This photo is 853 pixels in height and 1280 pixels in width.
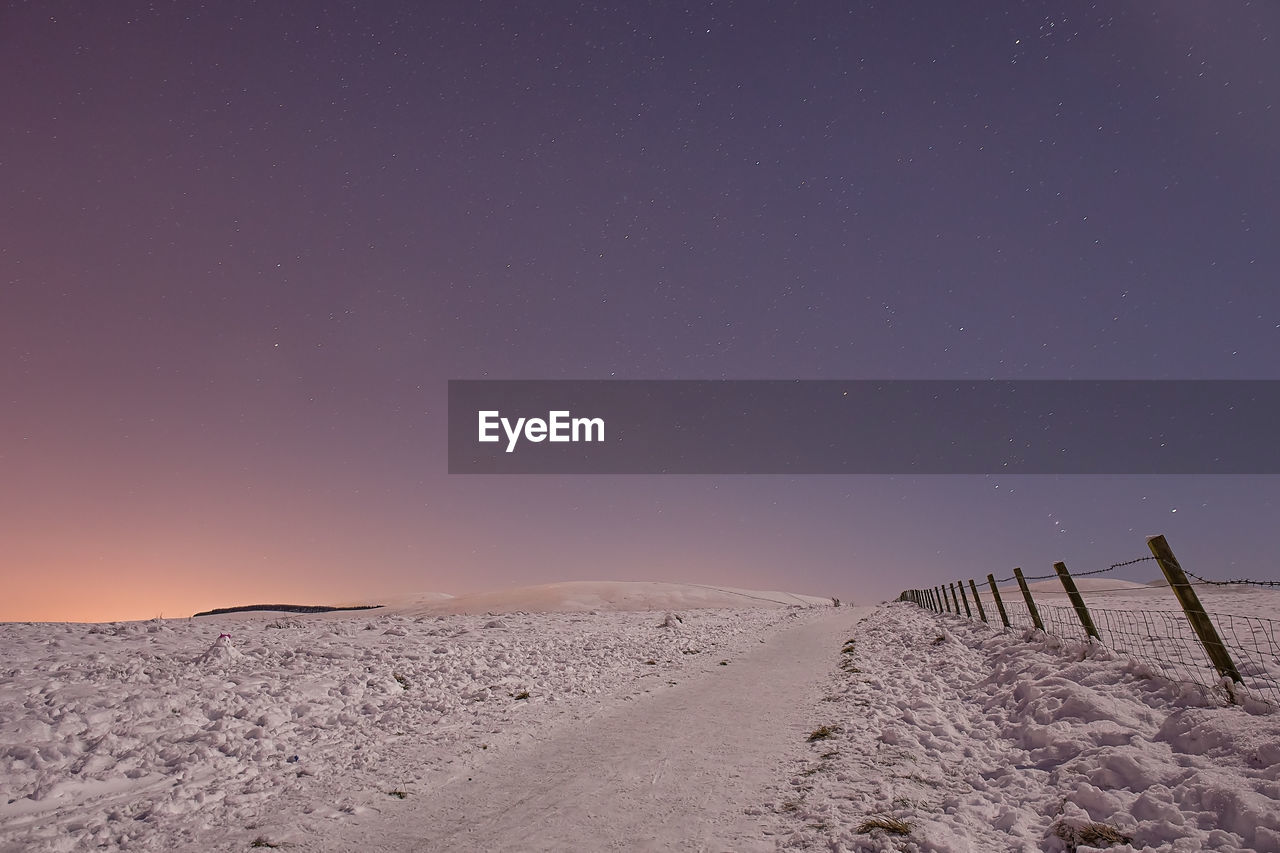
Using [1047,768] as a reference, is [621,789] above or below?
above

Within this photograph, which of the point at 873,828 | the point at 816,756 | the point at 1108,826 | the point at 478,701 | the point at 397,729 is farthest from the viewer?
the point at 478,701

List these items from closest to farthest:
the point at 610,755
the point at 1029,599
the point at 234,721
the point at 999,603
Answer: the point at 610,755 < the point at 234,721 < the point at 1029,599 < the point at 999,603

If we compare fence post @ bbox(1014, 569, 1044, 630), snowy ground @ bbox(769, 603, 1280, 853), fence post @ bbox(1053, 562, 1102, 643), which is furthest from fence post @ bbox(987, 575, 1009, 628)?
snowy ground @ bbox(769, 603, 1280, 853)

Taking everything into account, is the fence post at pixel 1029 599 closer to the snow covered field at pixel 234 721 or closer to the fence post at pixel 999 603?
the fence post at pixel 999 603

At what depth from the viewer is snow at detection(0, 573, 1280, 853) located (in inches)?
187

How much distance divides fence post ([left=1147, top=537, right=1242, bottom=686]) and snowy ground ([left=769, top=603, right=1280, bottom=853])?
57 cm

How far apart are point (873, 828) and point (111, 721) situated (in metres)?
8.53

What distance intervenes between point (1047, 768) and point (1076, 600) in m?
6.51

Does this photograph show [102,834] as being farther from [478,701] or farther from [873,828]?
[873,828]

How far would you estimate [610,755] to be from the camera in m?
7.01

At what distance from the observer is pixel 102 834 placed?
202 inches

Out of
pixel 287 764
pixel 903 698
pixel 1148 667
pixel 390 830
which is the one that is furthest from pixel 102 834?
pixel 1148 667

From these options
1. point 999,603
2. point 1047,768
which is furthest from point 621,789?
point 999,603

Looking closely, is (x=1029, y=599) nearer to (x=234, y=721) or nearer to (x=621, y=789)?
(x=621, y=789)
